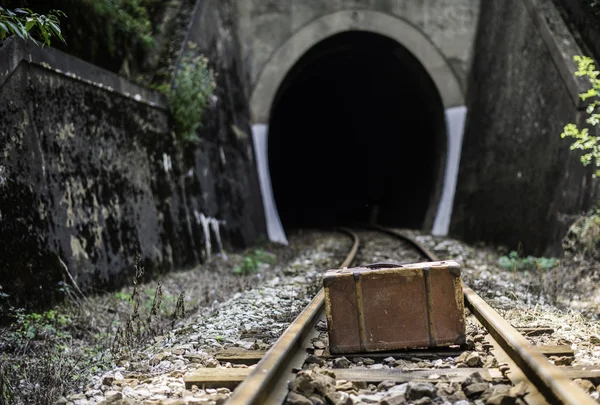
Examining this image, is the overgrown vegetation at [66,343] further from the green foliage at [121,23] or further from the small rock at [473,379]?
the green foliage at [121,23]

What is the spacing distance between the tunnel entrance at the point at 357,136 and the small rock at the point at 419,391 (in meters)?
10.6

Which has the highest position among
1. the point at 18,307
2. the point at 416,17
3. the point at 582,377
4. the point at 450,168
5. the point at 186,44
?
the point at 416,17

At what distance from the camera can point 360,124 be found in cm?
2131

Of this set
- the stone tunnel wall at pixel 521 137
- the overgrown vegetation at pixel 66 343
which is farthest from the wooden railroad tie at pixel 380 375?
the stone tunnel wall at pixel 521 137

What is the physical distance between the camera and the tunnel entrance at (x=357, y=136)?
14227 mm

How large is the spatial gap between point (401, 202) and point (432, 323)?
14.6m

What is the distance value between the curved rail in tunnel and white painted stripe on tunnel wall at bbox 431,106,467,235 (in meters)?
0.02

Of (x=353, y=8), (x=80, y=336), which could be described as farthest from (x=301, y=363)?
(x=353, y=8)

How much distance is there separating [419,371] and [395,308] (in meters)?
0.59

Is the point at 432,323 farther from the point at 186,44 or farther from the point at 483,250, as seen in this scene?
the point at 186,44

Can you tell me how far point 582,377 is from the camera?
2.76 m

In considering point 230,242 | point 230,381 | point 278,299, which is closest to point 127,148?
point 278,299

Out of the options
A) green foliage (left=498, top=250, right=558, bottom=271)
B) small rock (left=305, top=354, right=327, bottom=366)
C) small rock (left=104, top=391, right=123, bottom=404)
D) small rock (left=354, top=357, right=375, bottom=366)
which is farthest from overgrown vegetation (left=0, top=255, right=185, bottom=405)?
green foliage (left=498, top=250, right=558, bottom=271)

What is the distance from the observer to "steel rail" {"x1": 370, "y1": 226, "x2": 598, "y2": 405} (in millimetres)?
2230
